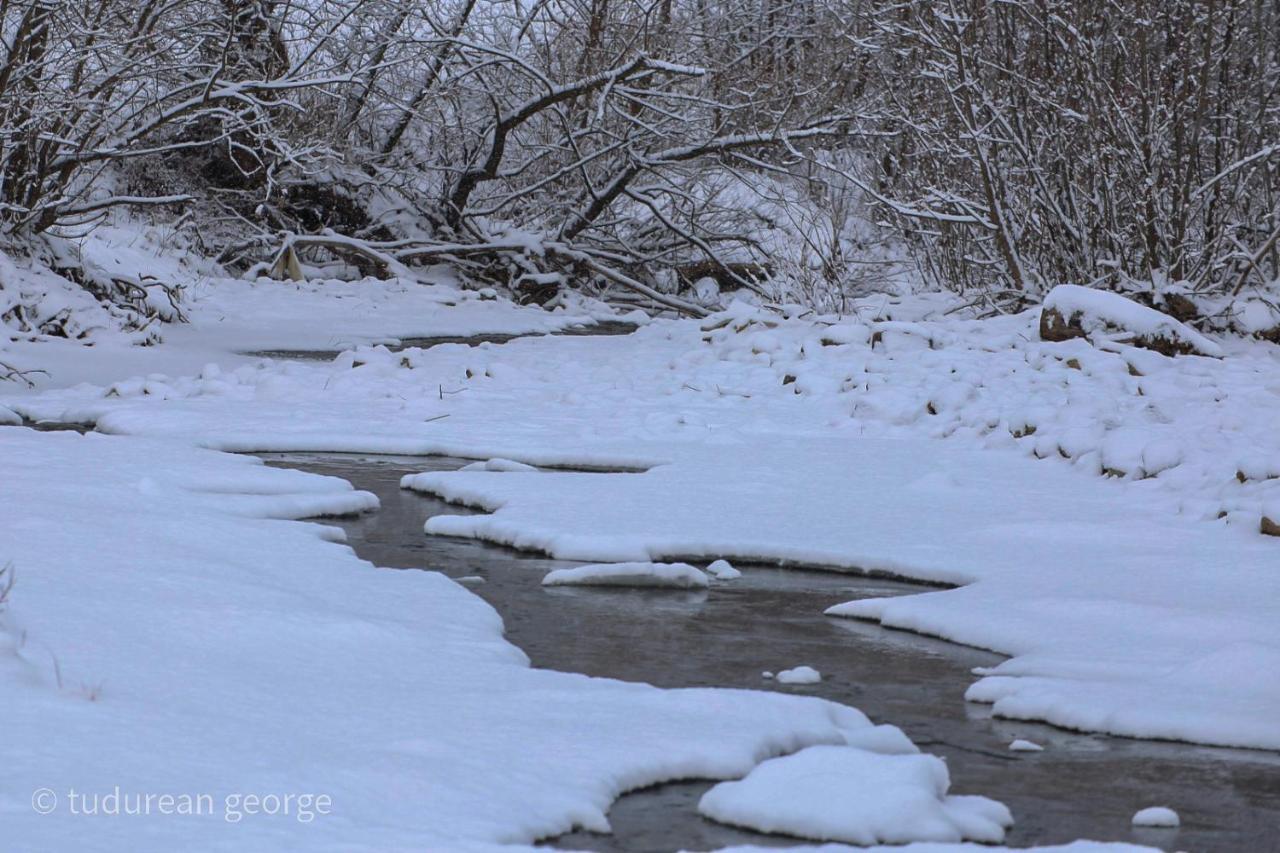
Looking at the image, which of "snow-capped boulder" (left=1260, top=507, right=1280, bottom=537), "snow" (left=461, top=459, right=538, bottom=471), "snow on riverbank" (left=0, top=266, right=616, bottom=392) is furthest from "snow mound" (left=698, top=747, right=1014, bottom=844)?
"snow on riverbank" (left=0, top=266, right=616, bottom=392)

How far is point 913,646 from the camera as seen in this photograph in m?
3.62

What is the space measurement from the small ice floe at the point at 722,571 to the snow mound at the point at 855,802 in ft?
5.64

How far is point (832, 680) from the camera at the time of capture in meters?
3.27

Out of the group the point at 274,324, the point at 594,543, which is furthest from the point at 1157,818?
the point at 274,324

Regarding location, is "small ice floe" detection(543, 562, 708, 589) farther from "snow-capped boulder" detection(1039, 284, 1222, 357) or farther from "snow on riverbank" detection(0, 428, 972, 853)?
"snow-capped boulder" detection(1039, 284, 1222, 357)

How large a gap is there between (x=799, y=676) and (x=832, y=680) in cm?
9

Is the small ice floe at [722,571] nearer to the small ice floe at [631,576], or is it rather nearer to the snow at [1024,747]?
the small ice floe at [631,576]

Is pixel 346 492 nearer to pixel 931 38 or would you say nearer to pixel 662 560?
pixel 662 560

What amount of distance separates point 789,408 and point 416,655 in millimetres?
4600

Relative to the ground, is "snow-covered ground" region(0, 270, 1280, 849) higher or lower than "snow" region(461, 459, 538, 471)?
higher

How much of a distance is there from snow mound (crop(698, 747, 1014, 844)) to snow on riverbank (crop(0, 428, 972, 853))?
15cm

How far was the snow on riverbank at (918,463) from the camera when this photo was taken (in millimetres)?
3525

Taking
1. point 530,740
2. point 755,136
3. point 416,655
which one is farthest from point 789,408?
point 755,136

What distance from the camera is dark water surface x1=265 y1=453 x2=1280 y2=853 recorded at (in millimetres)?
2461
